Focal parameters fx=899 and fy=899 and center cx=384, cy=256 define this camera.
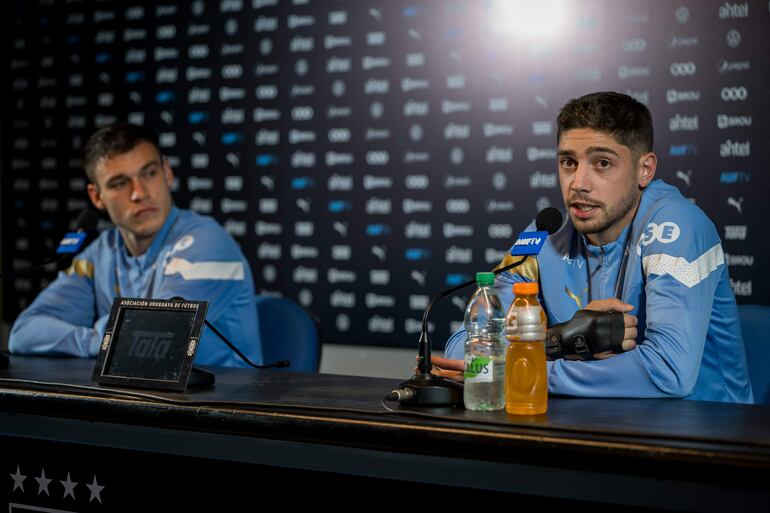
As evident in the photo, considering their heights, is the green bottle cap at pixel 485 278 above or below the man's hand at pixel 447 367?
above

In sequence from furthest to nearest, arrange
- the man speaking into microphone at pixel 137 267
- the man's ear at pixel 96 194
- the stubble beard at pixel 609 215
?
1. the man's ear at pixel 96 194
2. the man speaking into microphone at pixel 137 267
3. the stubble beard at pixel 609 215

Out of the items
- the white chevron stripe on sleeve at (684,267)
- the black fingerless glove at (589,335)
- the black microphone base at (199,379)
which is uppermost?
the white chevron stripe on sleeve at (684,267)

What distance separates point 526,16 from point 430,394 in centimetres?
219

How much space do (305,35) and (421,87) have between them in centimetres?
59

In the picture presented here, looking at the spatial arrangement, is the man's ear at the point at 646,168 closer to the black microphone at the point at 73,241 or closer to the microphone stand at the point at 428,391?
the microphone stand at the point at 428,391

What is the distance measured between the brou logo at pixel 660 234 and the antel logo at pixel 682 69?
4.29 ft

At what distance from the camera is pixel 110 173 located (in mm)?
Answer: 2842

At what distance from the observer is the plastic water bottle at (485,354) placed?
1.55m

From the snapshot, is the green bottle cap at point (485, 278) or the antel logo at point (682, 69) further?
the antel logo at point (682, 69)

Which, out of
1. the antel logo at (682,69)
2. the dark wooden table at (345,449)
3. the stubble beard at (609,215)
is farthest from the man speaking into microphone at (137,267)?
the antel logo at (682,69)

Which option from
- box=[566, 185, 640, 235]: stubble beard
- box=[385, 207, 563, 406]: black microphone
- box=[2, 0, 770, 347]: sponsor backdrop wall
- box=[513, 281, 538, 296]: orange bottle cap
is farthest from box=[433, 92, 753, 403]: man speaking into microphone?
box=[2, 0, 770, 347]: sponsor backdrop wall

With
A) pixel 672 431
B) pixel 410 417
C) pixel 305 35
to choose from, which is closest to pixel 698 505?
pixel 672 431

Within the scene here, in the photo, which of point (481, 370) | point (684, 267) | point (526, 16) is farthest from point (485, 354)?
point (526, 16)

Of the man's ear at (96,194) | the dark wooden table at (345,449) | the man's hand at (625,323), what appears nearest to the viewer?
the dark wooden table at (345,449)
